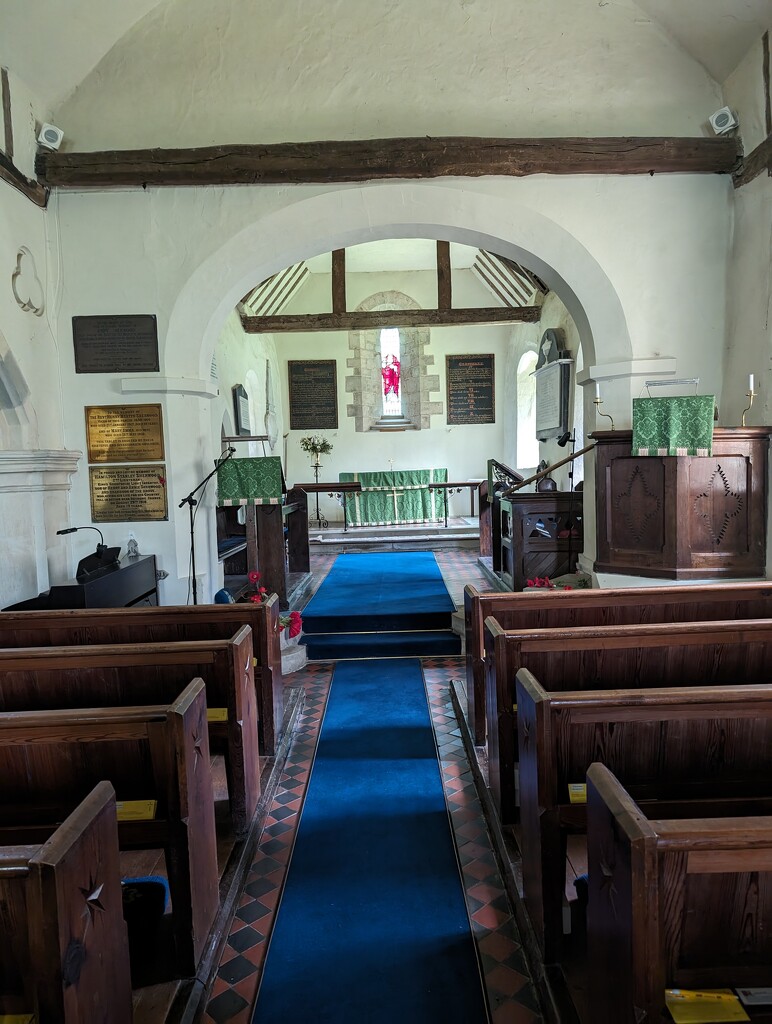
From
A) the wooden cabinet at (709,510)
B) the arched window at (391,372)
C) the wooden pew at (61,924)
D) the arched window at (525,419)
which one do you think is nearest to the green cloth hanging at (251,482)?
the wooden cabinet at (709,510)

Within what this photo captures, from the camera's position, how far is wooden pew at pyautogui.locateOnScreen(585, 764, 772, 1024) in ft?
3.17

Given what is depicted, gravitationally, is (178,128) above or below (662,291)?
above

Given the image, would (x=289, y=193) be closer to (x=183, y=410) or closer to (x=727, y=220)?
(x=183, y=410)

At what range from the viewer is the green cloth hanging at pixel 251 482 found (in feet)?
16.3

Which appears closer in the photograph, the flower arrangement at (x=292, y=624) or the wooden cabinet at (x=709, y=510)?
the wooden cabinet at (x=709, y=510)

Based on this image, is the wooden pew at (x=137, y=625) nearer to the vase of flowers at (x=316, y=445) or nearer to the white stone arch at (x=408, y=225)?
the white stone arch at (x=408, y=225)

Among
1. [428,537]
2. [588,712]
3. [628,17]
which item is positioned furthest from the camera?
[428,537]

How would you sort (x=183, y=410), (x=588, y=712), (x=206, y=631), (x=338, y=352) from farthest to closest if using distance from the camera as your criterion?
(x=338, y=352) < (x=183, y=410) < (x=206, y=631) < (x=588, y=712)

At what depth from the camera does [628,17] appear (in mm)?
4426

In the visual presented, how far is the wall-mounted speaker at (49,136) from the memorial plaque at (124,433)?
6.17ft

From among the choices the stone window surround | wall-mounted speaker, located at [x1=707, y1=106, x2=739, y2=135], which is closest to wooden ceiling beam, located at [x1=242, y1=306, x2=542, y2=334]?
the stone window surround

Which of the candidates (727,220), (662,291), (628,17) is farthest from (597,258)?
(628,17)

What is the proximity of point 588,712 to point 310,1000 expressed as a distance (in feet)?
3.51

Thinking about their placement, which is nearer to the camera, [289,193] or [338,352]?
[289,193]
